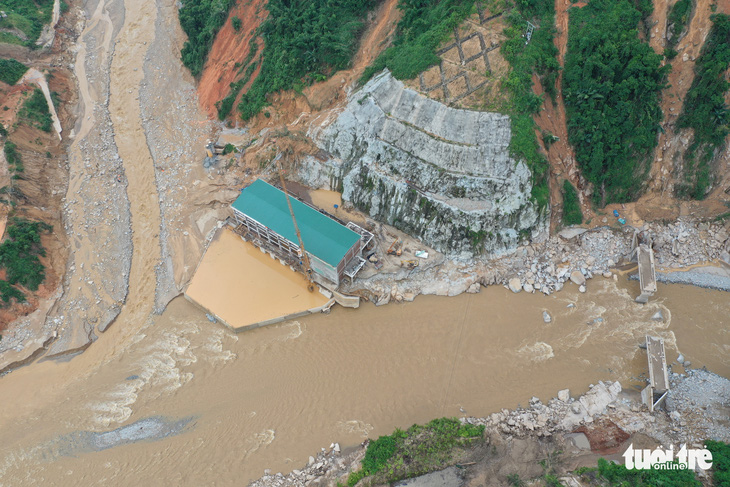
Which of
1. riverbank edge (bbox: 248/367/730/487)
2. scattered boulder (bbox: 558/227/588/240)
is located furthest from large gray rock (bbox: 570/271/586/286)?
riverbank edge (bbox: 248/367/730/487)

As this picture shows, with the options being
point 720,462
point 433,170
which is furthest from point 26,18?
point 720,462

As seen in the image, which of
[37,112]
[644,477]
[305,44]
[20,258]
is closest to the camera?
[644,477]

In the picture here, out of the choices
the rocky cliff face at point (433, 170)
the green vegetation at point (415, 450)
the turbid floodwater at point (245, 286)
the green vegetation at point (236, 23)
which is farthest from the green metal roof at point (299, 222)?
the green vegetation at point (236, 23)

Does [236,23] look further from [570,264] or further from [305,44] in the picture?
[570,264]

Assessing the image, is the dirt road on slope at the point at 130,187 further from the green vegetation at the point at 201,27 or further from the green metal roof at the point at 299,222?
the green metal roof at the point at 299,222

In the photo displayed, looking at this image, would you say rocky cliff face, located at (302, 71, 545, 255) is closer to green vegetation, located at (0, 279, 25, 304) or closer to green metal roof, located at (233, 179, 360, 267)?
green metal roof, located at (233, 179, 360, 267)

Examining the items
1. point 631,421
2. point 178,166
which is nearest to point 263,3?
point 178,166
